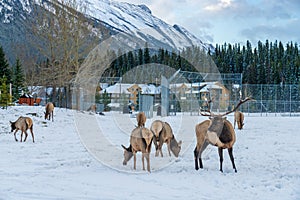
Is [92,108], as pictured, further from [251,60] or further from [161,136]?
[251,60]

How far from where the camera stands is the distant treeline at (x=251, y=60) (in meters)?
83.6

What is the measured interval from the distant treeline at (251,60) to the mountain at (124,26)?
4.50 m

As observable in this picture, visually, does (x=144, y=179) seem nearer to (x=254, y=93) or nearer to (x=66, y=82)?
(x=66, y=82)

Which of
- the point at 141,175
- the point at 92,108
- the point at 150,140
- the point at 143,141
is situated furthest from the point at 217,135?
the point at 92,108

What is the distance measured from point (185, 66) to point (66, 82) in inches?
2075

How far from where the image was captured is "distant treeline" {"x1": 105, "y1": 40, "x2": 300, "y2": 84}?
83562mm

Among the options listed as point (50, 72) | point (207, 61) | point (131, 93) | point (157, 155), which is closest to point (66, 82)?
point (50, 72)

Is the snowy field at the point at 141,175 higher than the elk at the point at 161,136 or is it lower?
lower

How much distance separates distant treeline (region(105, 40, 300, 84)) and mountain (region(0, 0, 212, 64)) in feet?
14.8

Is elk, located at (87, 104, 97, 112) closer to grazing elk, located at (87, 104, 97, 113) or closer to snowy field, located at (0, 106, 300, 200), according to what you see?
grazing elk, located at (87, 104, 97, 113)

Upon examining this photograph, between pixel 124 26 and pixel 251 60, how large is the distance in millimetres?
37299

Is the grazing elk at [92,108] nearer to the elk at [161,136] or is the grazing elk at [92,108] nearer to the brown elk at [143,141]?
the elk at [161,136]

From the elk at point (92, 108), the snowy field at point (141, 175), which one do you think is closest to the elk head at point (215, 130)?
the snowy field at point (141, 175)

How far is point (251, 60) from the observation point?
104125 mm
